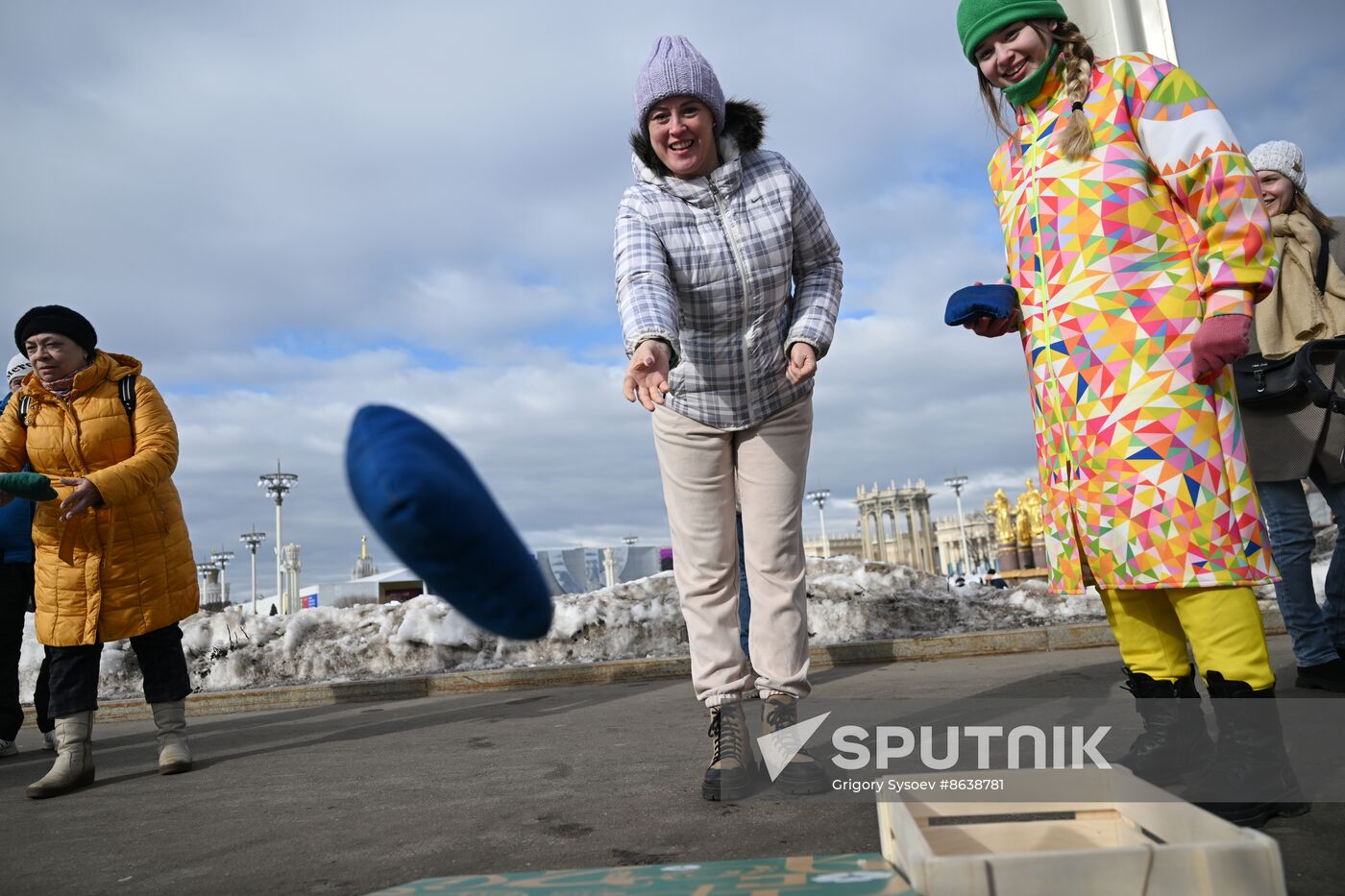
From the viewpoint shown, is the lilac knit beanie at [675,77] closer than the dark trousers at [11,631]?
Yes

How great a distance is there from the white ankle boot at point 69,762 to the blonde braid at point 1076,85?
13.5ft

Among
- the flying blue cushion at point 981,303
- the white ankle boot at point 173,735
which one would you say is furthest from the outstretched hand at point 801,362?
the white ankle boot at point 173,735

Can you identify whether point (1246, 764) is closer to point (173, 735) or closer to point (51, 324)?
point (173, 735)

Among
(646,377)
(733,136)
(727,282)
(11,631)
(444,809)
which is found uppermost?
(733,136)

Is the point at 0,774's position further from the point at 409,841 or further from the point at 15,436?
the point at 409,841

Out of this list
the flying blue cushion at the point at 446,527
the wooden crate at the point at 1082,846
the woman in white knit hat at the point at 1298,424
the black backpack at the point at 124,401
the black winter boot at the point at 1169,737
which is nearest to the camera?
the wooden crate at the point at 1082,846

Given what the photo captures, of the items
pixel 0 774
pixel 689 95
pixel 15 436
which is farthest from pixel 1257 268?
pixel 0 774

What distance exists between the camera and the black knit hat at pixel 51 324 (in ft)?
13.0

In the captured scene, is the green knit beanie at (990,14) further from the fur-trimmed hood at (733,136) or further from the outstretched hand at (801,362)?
the outstretched hand at (801,362)

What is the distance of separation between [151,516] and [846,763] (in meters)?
3.10

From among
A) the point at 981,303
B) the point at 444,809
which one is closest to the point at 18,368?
the point at 444,809

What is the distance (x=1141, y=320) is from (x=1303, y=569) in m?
2.25

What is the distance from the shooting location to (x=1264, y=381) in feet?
11.9

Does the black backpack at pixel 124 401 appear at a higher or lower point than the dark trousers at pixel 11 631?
higher
